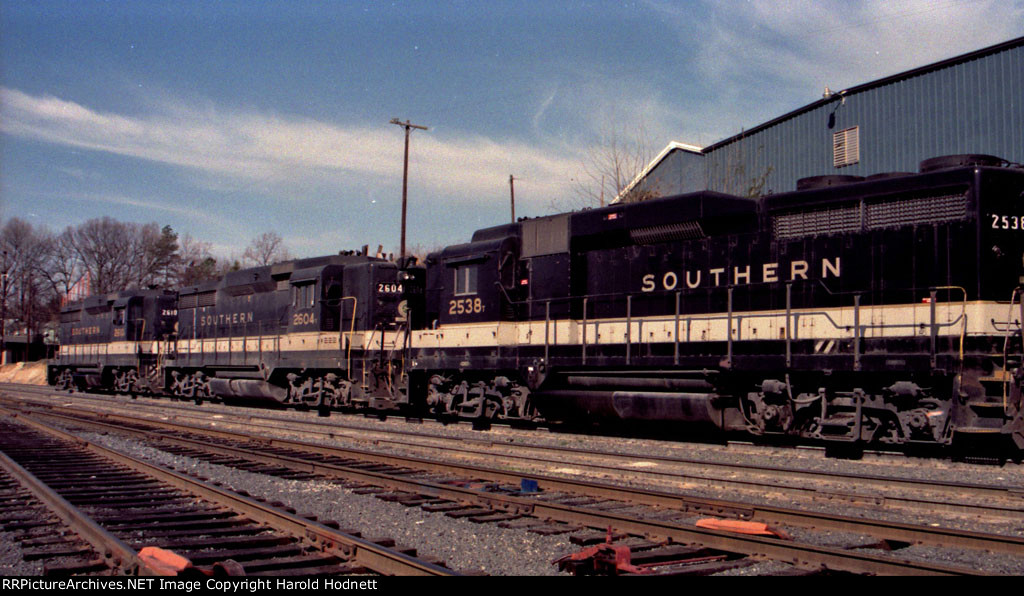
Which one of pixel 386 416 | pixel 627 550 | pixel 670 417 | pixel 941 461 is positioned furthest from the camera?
pixel 386 416

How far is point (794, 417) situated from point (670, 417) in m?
1.84

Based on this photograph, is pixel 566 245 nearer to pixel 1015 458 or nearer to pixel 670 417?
pixel 670 417

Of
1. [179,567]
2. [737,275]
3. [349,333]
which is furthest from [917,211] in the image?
[349,333]

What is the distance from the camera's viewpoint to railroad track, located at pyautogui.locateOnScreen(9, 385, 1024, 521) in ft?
23.3

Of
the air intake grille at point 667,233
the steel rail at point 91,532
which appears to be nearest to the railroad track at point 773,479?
the air intake grille at point 667,233

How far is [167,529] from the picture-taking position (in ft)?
20.4

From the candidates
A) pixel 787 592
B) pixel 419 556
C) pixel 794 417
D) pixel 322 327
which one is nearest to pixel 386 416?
pixel 322 327

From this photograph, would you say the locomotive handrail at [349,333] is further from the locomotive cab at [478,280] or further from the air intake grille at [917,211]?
the air intake grille at [917,211]

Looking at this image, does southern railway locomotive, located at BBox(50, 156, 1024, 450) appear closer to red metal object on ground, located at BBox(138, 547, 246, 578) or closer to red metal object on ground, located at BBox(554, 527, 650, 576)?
red metal object on ground, located at BBox(554, 527, 650, 576)

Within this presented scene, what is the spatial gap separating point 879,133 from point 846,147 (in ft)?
3.70

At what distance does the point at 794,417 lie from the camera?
10609mm

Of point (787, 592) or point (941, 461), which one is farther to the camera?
point (941, 461)

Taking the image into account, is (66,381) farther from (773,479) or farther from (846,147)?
(773,479)

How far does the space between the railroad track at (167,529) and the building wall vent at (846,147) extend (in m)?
21.2
